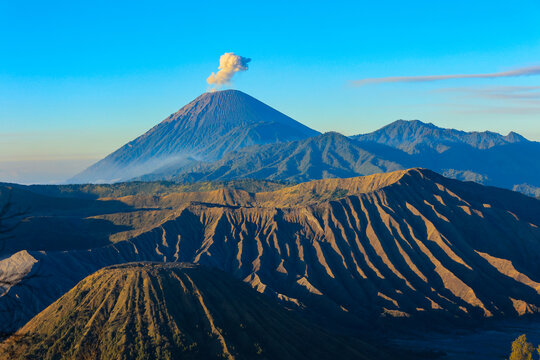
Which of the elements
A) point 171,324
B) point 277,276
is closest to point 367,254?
point 277,276

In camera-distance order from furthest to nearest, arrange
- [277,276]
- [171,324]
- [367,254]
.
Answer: [367,254] < [277,276] < [171,324]

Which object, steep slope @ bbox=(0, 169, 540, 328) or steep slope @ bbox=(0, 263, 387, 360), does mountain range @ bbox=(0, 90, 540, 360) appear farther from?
steep slope @ bbox=(0, 169, 540, 328)

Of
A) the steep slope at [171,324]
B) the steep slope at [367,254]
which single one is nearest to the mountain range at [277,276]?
the steep slope at [171,324]

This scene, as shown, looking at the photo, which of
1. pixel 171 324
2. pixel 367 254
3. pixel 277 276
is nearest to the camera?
pixel 171 324

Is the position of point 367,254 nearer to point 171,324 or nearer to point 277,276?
point 277,276

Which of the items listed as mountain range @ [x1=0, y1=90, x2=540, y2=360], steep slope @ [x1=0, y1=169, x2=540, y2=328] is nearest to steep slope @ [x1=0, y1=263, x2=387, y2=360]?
mountain range @ [x1=0, y1=90, x2=540, y2=360]

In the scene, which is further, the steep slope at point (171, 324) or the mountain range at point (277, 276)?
the mountain range at point (277, 276)

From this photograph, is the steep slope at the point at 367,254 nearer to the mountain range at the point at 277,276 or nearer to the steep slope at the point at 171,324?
the mountain range at the point at 277,276
